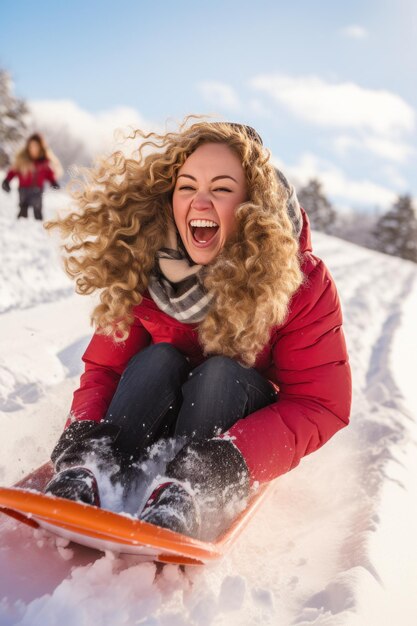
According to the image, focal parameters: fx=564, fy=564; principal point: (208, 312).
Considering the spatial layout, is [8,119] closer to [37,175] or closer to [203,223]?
[37,175]

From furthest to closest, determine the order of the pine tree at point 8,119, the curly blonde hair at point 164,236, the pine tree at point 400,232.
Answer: the pine tree at point 400,232
the pine tree at point 8,119
the curly blonde hair at point 164,236

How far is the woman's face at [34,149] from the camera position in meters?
7.87

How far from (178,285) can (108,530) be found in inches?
36.4

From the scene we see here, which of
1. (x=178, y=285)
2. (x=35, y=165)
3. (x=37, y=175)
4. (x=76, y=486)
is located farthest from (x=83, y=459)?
(x=35, y=165)

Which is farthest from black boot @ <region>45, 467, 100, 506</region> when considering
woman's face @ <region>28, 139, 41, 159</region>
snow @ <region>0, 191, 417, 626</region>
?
woman's face @ <region>28, 139, 41, 159</region>

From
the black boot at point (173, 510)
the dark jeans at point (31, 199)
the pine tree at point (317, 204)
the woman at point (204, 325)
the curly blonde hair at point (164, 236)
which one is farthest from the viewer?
the pine tree at point (317, 204)

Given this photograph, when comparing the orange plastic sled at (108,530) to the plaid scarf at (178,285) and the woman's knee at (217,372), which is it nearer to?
the woman's knee at (217,372)

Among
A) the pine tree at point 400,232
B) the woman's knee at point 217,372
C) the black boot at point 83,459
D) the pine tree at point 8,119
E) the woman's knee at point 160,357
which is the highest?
the woman's knee at point 217,372

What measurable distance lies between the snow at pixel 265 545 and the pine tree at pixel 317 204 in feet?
85.6

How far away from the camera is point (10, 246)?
5.20m

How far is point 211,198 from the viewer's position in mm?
1858

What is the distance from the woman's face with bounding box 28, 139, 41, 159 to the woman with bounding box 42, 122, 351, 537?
20.8 ft

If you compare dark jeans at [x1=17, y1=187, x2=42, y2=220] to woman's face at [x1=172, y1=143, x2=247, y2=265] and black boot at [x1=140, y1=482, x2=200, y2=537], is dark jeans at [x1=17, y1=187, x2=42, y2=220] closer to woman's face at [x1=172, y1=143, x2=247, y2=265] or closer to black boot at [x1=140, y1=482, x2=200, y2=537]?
woman's face at [x1=172, y1=143, x2=247, y2=265]

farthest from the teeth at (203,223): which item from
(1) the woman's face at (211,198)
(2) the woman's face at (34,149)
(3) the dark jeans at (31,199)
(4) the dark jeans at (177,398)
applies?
(2) the woman's face at (34,149)
